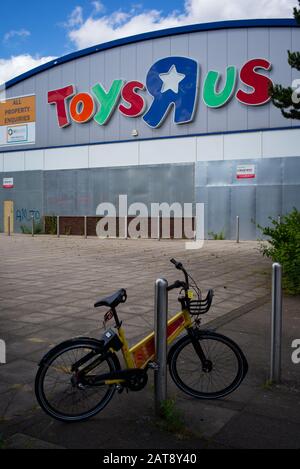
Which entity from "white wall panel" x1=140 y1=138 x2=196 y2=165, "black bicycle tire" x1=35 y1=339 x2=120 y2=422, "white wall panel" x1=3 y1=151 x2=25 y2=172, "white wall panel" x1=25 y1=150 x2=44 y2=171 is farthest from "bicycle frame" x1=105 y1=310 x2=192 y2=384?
"white wall panel" x1=3 y1=151 x2=25 y2=172

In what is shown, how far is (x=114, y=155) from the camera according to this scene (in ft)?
75.1

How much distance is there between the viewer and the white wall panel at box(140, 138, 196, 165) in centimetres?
Result: 2109

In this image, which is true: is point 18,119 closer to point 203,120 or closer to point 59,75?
point 59,75

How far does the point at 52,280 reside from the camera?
9461mm

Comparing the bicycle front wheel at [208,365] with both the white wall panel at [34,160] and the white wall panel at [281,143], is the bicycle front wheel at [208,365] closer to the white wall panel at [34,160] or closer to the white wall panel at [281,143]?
the white wall panel at [281,143]

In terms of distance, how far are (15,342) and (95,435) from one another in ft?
7.69

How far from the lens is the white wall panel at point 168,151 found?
69.2 ft

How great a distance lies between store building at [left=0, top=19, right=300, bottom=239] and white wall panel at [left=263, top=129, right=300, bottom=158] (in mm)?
39

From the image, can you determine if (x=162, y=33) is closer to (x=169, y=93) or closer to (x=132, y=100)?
(x=169, y=93)

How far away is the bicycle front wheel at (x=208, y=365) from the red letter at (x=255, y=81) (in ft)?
56.5

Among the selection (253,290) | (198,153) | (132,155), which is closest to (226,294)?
(253,290)

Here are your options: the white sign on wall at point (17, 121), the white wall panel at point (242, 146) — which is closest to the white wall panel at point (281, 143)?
the white wall panel at point (242, 146)

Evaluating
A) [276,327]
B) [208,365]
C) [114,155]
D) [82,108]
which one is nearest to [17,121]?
[82,108]

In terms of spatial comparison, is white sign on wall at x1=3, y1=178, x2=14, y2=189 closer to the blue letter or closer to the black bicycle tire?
the blue letter
